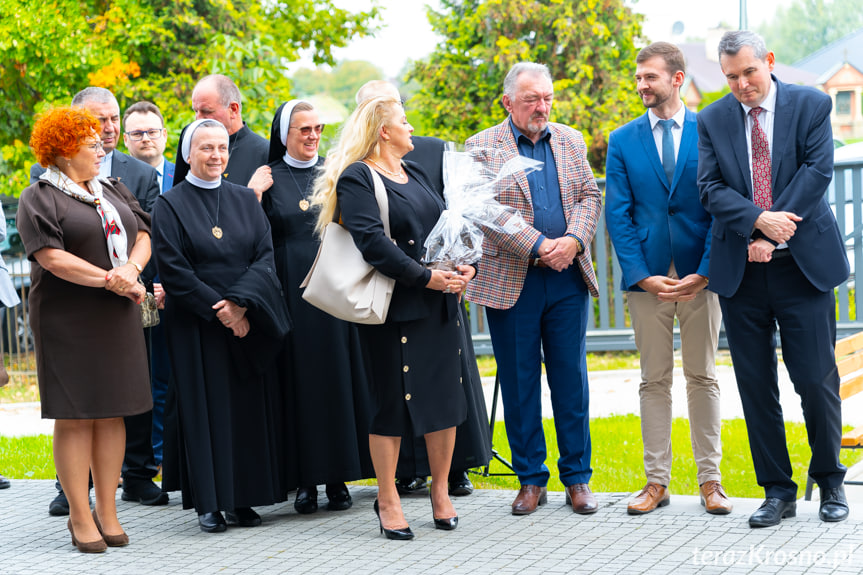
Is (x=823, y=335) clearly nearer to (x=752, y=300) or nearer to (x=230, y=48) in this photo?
(x=752, y=300)

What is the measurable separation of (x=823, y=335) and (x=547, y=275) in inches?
Answer: 55.5

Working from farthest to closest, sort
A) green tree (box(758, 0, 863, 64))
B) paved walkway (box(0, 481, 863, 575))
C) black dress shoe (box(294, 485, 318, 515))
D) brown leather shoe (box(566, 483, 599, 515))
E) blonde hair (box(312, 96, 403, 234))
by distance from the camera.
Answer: green tree (box(758, 0, 863, 64)) → black dress shoe (box(294, 485, 318, 515)) → brown leather shoe (box(566, 483, 599, 515)) → blonde hair (box(312, 96, 403, 234)) → paved walkway (box(0, 481, 863, 575))

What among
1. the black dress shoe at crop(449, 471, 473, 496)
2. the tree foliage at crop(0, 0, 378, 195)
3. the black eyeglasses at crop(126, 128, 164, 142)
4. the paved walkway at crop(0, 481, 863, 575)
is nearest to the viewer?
the paved walkway at crop(0, 481, 863, 575)

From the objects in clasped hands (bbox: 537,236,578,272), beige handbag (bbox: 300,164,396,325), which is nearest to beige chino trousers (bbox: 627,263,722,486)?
clasped hands (bbox: 537,236,578,272)

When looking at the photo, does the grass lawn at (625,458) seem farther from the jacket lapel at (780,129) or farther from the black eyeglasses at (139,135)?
the black eyeglasses at (139,135)

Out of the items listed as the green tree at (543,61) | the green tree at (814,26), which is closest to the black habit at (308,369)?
the green tree at (543,61)

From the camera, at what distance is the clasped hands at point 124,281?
5191mm

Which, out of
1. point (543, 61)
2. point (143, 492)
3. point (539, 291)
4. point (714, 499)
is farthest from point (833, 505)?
point (543, 61)

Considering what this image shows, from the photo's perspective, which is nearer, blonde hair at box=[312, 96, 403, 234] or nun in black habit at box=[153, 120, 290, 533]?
blonde hair at box=[312, 96, 403, 234]

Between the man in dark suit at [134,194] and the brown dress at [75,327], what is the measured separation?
1208 mm

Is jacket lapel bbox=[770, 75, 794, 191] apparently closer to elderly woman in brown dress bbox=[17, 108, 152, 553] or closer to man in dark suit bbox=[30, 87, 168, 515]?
elderly woman in brown dress bbox=[17, 108, 152, 553]

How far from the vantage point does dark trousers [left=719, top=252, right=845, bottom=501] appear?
5.18 meters

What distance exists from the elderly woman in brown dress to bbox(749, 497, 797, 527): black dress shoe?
3065 millimetres

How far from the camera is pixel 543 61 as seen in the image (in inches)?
535
